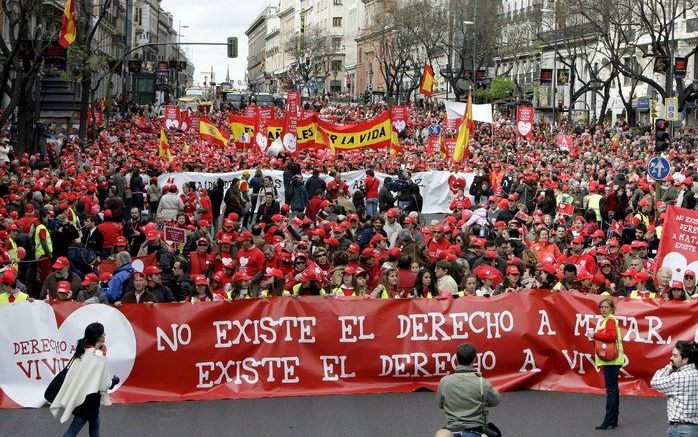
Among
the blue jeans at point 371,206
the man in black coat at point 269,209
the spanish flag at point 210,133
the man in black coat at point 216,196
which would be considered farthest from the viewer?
the spanish flag at point 210,133

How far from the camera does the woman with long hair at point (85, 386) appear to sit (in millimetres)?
9812

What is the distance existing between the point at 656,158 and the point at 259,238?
31.3ft

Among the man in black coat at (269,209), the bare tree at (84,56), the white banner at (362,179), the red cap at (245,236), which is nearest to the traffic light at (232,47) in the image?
the bare tree at (84,56)

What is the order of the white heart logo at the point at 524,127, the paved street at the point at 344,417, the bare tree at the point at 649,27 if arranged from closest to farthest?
the paved street at the point at 344,417 → the white heart logo at the point at 524,127 → the bare tree at the point at 649,27

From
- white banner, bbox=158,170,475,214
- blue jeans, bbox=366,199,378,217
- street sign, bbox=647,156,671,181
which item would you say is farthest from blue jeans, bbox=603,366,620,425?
white banner, bbox=158,170,475,214

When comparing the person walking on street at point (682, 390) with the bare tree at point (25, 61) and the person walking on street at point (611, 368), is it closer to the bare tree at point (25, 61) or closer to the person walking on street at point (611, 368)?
the person walking on street at point (611, 368)

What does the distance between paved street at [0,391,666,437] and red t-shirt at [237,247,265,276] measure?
11.2ft

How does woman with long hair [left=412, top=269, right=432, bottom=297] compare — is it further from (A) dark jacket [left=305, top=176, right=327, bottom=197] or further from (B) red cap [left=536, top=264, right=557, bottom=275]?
(A) dark jacket [left=305, top=176, right=327, bottom=197]

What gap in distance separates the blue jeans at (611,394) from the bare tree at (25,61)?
62.4 feet

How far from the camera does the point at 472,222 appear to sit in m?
21.7

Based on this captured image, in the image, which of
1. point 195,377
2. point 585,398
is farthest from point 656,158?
point 195,377

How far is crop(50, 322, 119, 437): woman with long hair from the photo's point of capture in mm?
9812

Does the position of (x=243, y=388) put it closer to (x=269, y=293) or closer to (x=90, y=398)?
(x=269, y=293)

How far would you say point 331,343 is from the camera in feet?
43.1
